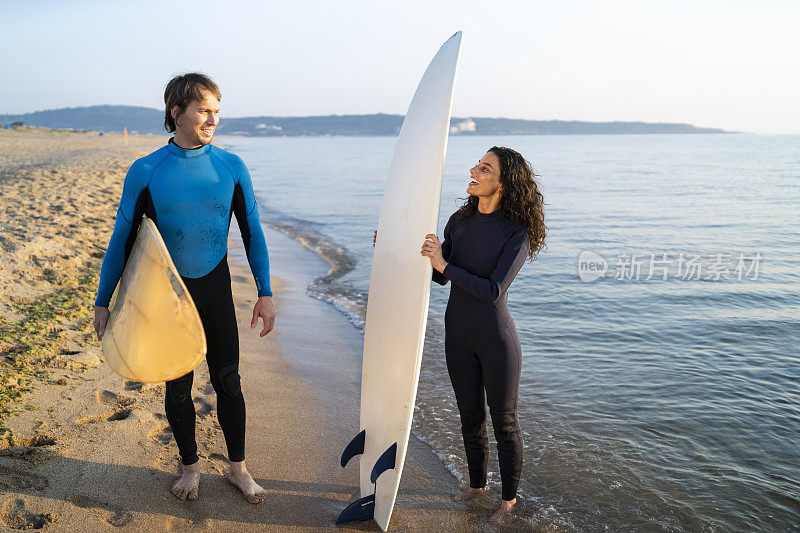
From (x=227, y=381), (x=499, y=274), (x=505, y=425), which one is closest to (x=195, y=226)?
(x=227, y=381)

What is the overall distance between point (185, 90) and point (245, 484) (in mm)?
1814

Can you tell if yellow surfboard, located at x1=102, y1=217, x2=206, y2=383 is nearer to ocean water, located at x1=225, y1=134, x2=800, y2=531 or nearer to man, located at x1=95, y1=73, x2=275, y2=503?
man, located at x1=95, y1=73, x2=275, y2=503

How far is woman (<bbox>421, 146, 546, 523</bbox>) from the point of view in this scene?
2.52m

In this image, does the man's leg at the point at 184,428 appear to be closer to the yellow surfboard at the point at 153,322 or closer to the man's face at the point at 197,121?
the yellow surfboard at the point at 153,322

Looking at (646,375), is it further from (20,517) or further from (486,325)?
(20,517)

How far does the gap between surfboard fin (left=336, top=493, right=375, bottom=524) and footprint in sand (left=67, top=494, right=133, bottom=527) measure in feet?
3.01

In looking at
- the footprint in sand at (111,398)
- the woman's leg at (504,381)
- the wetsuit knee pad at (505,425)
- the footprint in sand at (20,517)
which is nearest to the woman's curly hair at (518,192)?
the woman's leg at (504,381)

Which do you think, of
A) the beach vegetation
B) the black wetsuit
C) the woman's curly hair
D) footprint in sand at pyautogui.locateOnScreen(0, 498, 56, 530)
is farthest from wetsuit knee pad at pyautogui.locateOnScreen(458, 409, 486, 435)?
the beach vegetation

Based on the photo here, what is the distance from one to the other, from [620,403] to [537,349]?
1.25 meters

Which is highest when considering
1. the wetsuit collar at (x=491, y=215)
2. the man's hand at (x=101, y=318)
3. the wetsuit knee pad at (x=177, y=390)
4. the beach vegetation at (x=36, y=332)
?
the wetsuit collar at (x=491, y=215)

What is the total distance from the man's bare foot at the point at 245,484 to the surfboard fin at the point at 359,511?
0.40 metres

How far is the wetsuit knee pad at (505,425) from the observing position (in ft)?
8.64

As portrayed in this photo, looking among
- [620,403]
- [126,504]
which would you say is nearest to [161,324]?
[126,504]

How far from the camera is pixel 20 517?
228 centimetres
